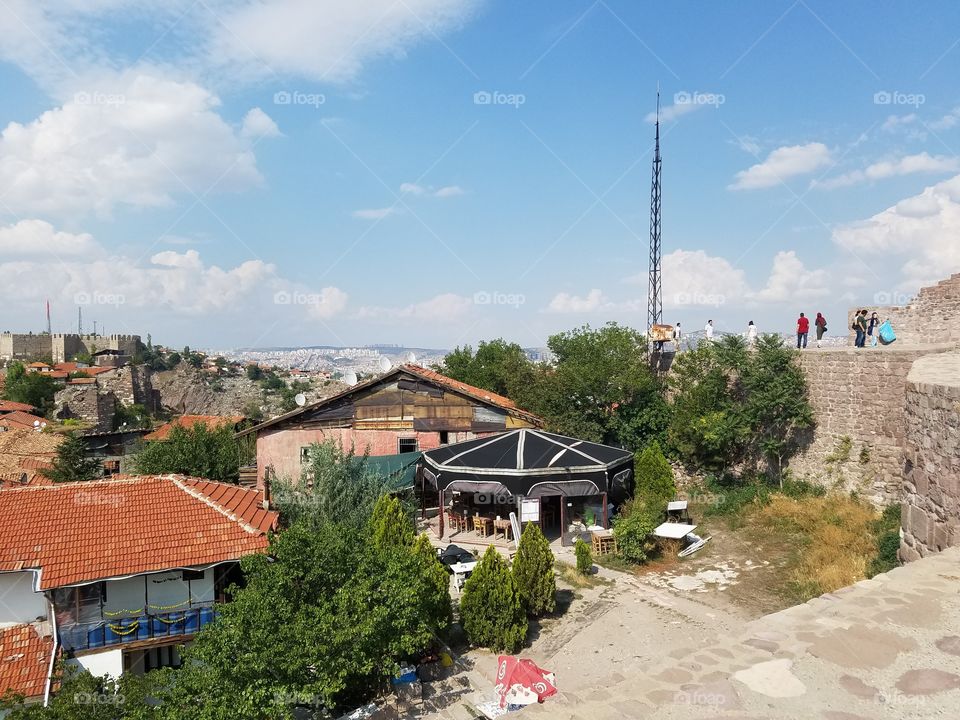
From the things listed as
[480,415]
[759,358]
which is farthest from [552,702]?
[480,415]

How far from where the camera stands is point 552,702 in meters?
3.78

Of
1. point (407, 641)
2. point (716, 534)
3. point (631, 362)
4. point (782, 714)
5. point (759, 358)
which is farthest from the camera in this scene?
point (631, 362)

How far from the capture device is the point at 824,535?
14141 millimetres

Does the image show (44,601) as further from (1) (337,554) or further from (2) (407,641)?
(2) (407,641)

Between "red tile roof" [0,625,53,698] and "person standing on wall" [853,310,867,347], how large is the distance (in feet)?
70.5

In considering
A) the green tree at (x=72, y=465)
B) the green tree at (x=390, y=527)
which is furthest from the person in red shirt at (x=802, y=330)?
the green tree at (x=72, y=465)

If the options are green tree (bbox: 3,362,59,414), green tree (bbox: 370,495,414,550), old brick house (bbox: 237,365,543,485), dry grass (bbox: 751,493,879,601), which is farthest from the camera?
green tree (bbox: 3,362,59,414)

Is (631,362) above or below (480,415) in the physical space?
above

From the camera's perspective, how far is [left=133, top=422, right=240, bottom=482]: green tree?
22547mm

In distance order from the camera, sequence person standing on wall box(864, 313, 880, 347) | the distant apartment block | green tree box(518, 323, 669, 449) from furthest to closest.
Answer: the distant apartment block → green tree box(518, 323, 669, 449) → person standing on wall box(864, 313, 880, 347)

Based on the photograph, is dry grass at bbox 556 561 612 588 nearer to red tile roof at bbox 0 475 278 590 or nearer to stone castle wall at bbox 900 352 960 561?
red tile roof at bbox 0 475 278 590

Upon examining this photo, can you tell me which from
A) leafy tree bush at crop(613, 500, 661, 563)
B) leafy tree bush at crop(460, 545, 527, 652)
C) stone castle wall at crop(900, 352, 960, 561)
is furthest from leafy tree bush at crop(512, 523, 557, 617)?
stone castle wall at crop(900, 352, 960, 561)

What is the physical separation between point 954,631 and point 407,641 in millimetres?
7285

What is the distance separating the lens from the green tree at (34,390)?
52.6 meters
